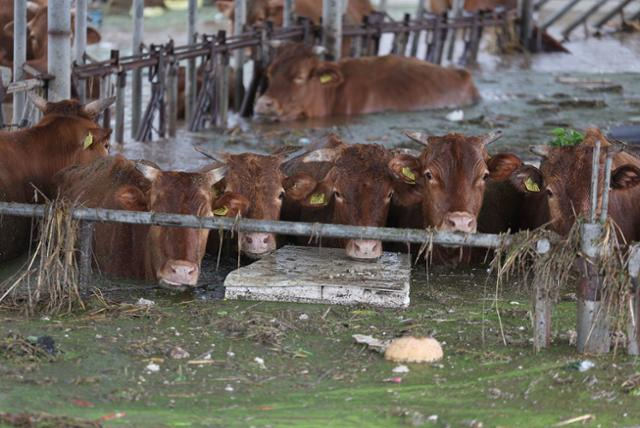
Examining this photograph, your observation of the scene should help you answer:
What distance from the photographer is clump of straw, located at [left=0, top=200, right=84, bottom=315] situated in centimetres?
732

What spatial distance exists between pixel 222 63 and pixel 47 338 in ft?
29.5

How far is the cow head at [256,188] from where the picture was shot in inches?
348

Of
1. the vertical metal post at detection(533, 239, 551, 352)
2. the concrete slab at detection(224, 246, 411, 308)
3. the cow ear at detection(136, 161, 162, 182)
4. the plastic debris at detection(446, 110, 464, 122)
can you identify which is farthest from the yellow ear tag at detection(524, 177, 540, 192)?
the plastic debris at detection(446, 110, 464, 122)

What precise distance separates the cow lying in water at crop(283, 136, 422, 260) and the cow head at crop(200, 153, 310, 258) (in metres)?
0.13

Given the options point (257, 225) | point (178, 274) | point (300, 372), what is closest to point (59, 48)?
point (178, 274)

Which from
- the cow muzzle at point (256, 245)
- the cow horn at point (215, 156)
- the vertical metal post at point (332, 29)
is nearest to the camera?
the cow muzzle at point (256, 245)

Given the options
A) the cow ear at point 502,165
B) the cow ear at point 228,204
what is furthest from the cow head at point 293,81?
the cow ear at point 228,204

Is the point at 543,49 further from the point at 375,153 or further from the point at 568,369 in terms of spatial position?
the point at 568,369

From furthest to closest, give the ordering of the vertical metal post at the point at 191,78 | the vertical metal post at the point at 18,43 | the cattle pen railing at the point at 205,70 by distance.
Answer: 1. the vertical metal post at the point at 191,78
2. the cattle pen railing at the point at 205,70
3. the vertical metal post at the point at 18,43

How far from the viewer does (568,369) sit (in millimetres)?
6512

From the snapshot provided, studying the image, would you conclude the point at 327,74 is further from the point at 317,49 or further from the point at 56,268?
the point at 56,268

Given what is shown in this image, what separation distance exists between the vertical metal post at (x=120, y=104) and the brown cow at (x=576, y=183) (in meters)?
5.32

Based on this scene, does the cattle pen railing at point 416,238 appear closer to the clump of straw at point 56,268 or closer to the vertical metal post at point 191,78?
the clump of straw at point 56,268

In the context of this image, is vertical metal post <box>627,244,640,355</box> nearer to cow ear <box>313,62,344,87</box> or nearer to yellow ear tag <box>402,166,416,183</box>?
yellow ear tag <box>402,166,416,183</box>
